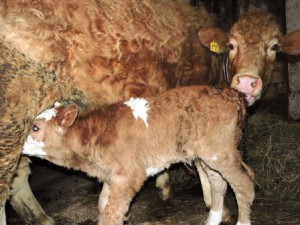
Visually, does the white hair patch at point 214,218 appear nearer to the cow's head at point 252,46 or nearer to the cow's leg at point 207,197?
the cow's leg at point 207,197

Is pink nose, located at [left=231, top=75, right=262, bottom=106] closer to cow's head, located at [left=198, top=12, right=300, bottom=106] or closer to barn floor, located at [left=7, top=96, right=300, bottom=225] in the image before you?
cow's head, located at [left=198, top=12, right=300, bottom=106]

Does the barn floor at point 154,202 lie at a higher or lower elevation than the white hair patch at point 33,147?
lower

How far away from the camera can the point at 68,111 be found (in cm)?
390

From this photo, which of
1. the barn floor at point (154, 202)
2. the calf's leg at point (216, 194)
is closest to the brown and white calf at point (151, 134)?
the calf's leg at point (216, 194)

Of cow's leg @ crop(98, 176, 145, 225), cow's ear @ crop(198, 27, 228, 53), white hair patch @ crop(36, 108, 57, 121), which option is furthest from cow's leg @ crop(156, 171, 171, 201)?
white hair patch @ crop(36, 108, 57, 121)

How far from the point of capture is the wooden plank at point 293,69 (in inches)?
261

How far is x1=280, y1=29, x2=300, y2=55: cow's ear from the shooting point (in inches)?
198

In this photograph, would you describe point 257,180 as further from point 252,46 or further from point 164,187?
point 252,46

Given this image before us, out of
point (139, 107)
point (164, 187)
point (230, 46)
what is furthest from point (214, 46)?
point (164, 187)

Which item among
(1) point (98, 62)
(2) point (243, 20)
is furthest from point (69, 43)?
(2) point (243, 20)

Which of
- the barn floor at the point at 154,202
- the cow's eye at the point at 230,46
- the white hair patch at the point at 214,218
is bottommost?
the barn floor at the point at 154,202

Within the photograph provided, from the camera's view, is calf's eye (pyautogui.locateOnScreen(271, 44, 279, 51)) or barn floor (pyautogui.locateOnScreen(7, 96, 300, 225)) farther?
calf's eye (pyautogui.locateOnScreen(271, 44, 279, 51))

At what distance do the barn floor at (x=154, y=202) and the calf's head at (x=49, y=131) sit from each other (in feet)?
4.85

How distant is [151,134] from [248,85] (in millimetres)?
1360
